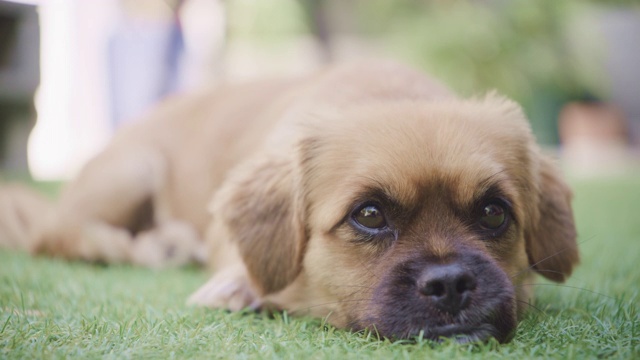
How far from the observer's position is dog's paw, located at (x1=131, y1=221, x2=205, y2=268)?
14.0 feet

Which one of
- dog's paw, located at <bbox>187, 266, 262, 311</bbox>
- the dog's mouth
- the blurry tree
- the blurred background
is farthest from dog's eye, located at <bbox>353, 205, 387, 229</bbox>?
the blurry tree

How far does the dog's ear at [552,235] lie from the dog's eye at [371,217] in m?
0.75

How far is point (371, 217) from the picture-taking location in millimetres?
2477

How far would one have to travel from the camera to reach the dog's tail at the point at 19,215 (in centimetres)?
463

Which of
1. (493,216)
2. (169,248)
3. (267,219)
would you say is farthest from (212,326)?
(169,248)

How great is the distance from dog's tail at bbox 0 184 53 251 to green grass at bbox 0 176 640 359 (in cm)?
96

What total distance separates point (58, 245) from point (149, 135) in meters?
1.09

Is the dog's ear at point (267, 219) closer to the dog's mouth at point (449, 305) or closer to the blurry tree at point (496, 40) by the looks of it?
the dog's mouth at point (449, 305)

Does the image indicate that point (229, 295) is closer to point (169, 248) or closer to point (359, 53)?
point (169, 248)

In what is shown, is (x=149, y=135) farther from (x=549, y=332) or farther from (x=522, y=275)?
(x=549, y=332)

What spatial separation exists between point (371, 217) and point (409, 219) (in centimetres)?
15

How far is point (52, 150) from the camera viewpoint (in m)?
13.0

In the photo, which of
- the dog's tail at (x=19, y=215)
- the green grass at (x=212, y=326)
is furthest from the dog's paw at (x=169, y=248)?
the dog's tail at (x=19, y=215)

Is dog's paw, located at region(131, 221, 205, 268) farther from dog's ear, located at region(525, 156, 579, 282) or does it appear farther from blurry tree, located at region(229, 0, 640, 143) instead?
blurry tree, located at region(229, 0, 640, 143)
